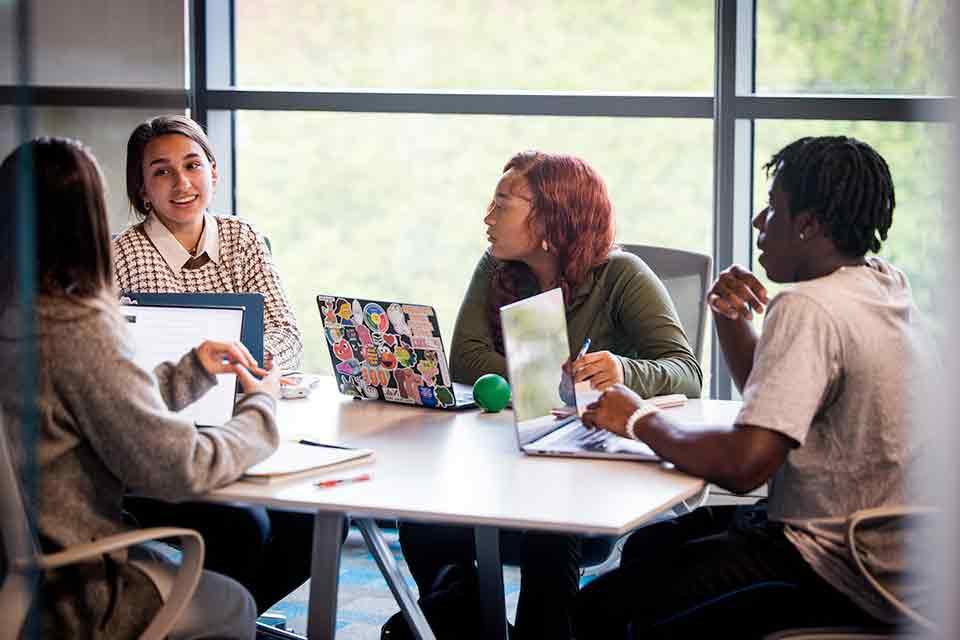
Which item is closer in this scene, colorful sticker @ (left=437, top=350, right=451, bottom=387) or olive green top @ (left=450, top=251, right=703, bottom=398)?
colorful sticker @ (left=437, top=350, right=451, bottom=387)

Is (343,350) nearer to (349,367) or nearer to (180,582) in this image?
(349,367)

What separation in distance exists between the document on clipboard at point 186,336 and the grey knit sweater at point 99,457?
473mm

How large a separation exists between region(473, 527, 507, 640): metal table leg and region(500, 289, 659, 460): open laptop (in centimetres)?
27

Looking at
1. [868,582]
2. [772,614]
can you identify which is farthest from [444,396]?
[868,582]

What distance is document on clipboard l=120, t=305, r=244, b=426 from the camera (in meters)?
2.44

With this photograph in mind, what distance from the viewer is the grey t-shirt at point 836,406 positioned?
1.93 metres

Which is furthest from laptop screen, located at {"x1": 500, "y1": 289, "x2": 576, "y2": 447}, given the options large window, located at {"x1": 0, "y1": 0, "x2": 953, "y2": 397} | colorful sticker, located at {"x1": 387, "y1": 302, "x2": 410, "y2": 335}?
large window, located at {"x1": 0, "y1": 0, "x2": 953, "y2": 397}

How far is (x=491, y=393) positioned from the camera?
2641 millimetres

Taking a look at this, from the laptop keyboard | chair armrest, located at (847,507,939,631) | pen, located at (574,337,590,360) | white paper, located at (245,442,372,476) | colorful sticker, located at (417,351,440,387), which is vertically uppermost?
pen, located at (574,337,590,360)

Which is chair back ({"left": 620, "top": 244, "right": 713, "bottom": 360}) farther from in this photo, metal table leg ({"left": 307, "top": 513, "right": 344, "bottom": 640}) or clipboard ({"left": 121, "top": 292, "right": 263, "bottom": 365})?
metal table leg ({"left": 307, "top": 513, "right": 344, "bottom": 640})

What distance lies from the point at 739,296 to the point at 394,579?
89 centimetres

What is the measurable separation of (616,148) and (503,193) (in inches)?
49.3

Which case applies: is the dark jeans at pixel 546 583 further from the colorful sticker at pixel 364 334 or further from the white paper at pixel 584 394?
the colorful sticker at pixel 364 334

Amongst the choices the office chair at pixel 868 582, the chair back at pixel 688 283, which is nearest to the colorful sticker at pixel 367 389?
the chair back at pixel 688 283
